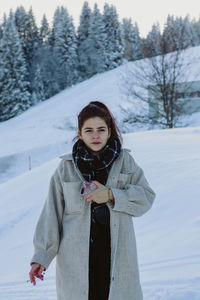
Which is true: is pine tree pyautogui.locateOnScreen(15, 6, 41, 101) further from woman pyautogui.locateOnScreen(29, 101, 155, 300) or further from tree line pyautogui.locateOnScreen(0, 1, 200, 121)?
woman pyautogui.locateOnScreen(29, 101, 155, 300)

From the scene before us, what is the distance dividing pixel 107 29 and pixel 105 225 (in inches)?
2147

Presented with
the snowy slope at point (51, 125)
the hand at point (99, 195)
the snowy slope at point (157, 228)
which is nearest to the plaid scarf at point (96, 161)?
the hand at point (99, 195)

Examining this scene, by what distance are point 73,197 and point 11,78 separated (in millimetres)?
44006

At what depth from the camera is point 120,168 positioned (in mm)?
1865

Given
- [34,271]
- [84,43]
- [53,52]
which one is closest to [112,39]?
[84,43]

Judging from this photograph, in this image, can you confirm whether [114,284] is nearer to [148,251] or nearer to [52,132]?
[148,251]

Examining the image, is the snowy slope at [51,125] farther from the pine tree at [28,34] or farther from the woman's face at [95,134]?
the pine tree at [28,34]

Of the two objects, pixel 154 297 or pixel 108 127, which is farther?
pixel 154 297

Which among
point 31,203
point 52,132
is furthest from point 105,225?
point 52,132

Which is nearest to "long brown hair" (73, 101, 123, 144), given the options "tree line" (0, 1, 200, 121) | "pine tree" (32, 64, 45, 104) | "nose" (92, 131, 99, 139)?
"nose" (92, 131, 99, 139)

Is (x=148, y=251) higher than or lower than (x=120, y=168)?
lower

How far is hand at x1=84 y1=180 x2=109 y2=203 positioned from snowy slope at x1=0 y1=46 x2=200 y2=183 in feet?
46.3

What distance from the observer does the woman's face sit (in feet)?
6.17

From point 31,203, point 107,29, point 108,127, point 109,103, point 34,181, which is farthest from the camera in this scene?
point 107,29
